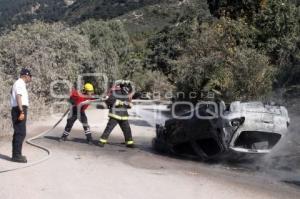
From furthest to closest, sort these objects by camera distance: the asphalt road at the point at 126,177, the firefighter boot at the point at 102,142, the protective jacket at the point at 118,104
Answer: the firefighter boot at the point at 102,142, the protective jacket at the point at 118,104, the asphalt road at the point at 126,177

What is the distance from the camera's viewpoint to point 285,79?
22.7m

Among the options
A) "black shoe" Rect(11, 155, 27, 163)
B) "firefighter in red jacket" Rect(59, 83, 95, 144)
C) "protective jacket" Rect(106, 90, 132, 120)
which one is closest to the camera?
"black shoe" Rect(11, 155, 27, 163)

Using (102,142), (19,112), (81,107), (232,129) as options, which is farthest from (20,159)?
(232,129)

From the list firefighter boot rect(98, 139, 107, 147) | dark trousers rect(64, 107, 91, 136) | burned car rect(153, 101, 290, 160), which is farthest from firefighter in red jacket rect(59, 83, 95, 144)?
burned car rect(153, 101, 290, 160)

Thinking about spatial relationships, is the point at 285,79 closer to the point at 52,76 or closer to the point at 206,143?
the point at 52,76

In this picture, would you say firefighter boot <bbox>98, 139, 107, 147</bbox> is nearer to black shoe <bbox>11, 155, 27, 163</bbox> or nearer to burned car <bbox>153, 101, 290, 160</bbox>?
burned car <bbox>153, 101, 290, 160</bbox>

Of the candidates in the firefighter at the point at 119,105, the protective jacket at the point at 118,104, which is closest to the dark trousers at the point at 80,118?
the firefighter at the point at 119,105

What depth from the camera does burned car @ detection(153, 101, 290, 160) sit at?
9805mm

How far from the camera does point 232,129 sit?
387 inches

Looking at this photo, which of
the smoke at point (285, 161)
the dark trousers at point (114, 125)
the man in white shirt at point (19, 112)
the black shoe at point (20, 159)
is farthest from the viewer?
the dark trousers at point (114, 125)

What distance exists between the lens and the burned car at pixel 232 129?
980cm

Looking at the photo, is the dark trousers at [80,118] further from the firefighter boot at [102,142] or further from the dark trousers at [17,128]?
the dark trousers at [17,128]

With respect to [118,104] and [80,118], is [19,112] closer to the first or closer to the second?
[118,104]

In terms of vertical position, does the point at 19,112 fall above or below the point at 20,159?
above
